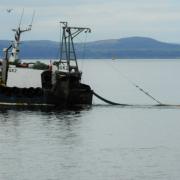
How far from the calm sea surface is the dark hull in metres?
1.85

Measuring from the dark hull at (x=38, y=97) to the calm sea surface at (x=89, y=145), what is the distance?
185 cm

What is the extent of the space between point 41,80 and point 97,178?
3670 cm

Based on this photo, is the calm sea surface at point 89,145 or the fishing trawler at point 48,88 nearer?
the calm sea surface at point 89,145

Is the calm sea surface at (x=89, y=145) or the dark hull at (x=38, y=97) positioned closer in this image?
the calm sea surface at (x=89, y=145)

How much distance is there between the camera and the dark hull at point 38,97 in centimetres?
7369

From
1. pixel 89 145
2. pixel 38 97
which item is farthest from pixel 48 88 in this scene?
pixel 89 145

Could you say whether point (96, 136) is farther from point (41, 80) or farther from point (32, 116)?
point (41, 80)

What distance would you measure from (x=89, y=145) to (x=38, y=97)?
2492 centimetres

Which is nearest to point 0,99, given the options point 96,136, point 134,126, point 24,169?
point 134,126

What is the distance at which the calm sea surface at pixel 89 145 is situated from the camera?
40188mm

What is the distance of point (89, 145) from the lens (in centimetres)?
4962

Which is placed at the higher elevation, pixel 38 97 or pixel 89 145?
pixel 38 97

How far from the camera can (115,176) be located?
39125 millimetres

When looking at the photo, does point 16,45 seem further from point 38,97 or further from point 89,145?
point 89,145
